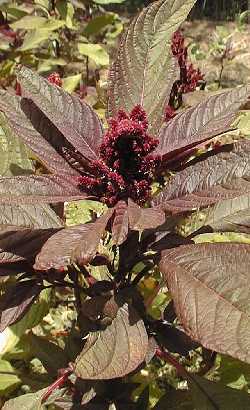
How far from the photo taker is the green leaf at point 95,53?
8.58 ft

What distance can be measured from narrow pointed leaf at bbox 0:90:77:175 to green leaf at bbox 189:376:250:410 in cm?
45

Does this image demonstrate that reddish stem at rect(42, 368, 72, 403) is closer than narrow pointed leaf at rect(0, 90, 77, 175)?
No

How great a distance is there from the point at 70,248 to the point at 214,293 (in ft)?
0.62

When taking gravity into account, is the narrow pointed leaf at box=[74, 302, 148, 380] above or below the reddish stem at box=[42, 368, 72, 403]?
above

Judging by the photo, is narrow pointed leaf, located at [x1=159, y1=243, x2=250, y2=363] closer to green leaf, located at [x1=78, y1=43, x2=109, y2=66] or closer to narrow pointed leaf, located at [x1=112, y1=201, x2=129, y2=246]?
narrow pointed leaf, located at [x1=112, y1=201, x2=129, y2=246]

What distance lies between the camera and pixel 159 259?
936 mm

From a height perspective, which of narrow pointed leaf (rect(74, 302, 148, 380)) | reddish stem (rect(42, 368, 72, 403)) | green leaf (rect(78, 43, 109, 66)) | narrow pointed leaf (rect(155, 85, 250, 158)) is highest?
green leaf (rect(78, 43, 109, 66))

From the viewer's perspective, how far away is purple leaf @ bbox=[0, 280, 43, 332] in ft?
3.37

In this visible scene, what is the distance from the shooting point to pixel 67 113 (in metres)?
1.01

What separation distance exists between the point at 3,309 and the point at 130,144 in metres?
0.36

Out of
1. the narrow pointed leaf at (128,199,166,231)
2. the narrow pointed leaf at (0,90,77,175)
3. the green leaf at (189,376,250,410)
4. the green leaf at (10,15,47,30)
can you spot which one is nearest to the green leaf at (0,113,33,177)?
the narrow pointed leaf at (0,90,77,175)

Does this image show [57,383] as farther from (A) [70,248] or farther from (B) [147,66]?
(B) [147,66]

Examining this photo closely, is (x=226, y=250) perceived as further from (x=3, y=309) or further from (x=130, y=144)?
(x=3, y=309)

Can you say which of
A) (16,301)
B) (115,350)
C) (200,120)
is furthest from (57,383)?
(200,120)
